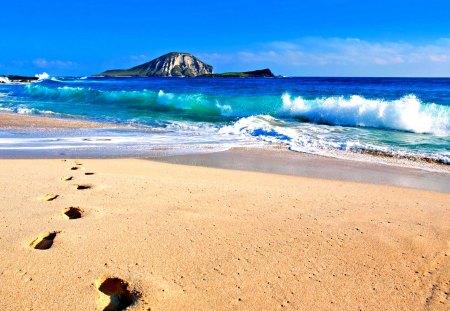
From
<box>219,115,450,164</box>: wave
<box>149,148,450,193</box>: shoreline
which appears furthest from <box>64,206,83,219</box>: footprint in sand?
<box>219,115,450,164</box>: wave

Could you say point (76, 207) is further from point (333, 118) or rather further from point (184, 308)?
point (333, 118)

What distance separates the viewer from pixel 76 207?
4.01 metres

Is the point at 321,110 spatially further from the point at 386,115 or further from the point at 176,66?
the point at 176,66

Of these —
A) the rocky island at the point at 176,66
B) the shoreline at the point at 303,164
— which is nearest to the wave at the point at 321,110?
the shoreline at the point at 303,164

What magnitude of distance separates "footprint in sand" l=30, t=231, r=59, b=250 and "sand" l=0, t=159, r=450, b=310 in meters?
0.01

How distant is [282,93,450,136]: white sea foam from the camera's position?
14836mm

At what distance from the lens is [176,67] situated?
155m

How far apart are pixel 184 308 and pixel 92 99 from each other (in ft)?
99.0

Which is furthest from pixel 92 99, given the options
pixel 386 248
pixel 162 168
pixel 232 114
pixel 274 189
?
pixel 386 248

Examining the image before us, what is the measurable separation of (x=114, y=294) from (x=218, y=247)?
94cm

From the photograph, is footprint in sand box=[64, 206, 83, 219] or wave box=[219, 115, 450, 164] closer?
footprint in sand box=[64, 206, 83, 219]

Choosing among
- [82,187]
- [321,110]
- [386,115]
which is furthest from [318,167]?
[321,110]

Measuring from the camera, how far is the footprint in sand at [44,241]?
3150 millimetres

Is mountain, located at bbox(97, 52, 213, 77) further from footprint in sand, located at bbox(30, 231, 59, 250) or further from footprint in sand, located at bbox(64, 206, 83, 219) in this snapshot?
footprint in sand, located at bbox(30, 231, 59, 250)
